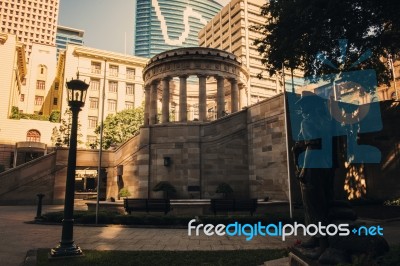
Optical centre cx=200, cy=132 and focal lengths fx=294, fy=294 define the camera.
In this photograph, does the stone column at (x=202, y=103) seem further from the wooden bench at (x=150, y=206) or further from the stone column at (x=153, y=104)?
the wooden bench at (x=150, y=206)

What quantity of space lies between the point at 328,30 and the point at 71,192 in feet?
50.2

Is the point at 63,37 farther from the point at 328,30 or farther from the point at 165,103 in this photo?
the point at 328,30

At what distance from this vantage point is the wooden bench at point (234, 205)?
1594cm

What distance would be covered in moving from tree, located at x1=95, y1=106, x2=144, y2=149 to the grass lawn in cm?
4457

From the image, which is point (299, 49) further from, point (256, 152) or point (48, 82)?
point (48, 82)

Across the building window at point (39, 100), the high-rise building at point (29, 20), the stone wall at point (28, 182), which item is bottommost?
the stone wall at point (28, 182)

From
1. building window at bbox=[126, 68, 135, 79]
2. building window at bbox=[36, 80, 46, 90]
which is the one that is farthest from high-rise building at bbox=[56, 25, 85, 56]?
building window at bbox=[126, 68, 135, 79]

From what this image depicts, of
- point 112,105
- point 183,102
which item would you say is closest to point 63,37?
point 112,105

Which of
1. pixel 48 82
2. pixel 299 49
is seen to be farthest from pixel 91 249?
pixel 48 82

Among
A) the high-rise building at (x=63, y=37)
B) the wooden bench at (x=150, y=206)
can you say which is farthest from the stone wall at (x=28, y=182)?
the high-rise building at (x=63, y=37)

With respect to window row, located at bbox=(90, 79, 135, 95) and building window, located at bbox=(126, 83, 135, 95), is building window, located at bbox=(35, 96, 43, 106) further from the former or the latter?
building window, located at bbox=(126, 83, 135, 95)

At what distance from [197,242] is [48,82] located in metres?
88.0

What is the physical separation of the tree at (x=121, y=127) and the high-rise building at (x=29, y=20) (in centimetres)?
10394

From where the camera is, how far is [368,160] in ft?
73.7
